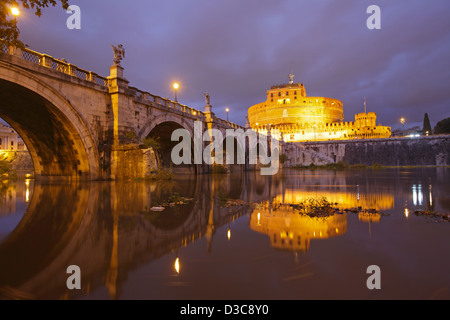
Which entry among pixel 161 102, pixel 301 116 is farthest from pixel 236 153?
pixel 301 116

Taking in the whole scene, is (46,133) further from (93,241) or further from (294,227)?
(294,227)

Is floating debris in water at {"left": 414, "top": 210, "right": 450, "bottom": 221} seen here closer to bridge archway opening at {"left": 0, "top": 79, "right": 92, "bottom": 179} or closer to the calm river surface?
the calm river surface

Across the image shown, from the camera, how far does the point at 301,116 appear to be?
338ft

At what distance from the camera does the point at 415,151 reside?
5919 cm

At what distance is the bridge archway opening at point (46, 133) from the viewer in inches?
550

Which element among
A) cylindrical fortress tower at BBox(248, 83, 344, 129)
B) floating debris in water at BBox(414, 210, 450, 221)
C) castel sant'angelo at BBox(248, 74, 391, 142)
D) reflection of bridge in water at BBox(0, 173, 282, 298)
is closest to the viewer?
reflection of bridge in water at BBox(0, 173, 282, 298)

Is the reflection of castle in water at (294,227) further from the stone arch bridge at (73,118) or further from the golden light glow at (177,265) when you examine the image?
the stone arch bridge at (73,118)

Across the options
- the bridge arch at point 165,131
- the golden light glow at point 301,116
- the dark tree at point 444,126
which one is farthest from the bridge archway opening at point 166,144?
the dark tree at point 444,126

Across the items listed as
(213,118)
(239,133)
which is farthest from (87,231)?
(239,133)

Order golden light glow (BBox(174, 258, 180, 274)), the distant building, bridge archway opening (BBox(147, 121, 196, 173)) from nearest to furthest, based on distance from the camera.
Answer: golden light glow (BBox(174, 258, 180, 274)) < bridge archway opening (BBox(147, 121, 196, 173)) < the distant building

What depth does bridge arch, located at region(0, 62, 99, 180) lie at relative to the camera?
13219 mm

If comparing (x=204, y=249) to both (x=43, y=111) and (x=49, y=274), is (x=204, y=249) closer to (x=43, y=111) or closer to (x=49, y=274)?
(x=49, y=274)

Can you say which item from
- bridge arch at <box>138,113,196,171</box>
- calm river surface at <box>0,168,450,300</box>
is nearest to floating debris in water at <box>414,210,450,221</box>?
calm river surface at <box>0,168,450,300</box>

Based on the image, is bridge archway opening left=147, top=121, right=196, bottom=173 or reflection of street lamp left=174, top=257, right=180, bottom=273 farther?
bridge archway opening left=147, top=121, right=196, bottom=173
